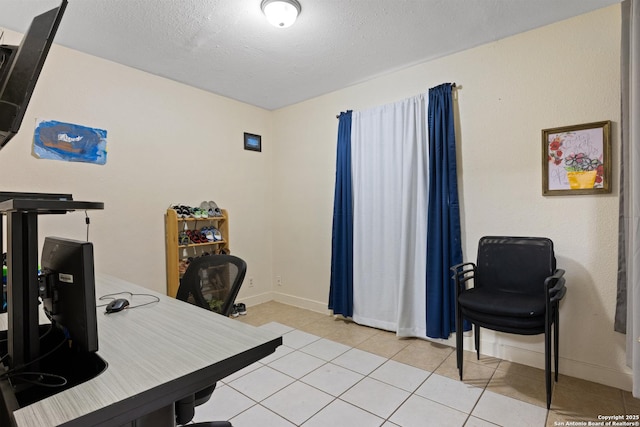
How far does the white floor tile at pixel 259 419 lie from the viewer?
1873 millimetres

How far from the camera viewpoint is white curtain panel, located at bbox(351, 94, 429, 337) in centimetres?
304

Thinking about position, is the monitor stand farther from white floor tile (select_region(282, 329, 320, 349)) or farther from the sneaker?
the sneaker

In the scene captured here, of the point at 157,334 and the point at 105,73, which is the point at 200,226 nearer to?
the point at 105,73

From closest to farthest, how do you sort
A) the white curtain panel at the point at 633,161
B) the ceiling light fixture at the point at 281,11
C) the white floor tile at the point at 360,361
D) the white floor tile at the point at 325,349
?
the white curtain panel at the point at 633,161 < the ceiling light fixture at the point at 281,11 < the white floor tile at the point at 360,361 < the white floor tile at the point at 325,349

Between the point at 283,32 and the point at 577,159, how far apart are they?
2.36 m

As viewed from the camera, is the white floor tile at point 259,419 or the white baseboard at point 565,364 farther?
the white baseboard at point 565,364

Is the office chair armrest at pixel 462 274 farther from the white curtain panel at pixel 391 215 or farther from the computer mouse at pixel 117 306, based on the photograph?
the computer mouse at pixel 117 306

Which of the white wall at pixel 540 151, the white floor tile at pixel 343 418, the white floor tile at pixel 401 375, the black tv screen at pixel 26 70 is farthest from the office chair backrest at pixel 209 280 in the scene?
the white wall at pixel 540 151

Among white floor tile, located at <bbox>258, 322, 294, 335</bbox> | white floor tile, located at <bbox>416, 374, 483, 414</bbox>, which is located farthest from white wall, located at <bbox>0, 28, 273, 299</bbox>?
white floor tile, located at <bbox>416, 374, 483, 414</bbox>

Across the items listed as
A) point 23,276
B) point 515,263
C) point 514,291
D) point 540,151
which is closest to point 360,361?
point 514,291

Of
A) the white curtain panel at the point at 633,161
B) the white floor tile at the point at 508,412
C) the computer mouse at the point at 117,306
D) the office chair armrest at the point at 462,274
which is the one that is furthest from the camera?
the office chair armrest at the point at 462,274

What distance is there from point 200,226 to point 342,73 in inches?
88.6

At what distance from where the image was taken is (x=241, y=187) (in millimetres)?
4074

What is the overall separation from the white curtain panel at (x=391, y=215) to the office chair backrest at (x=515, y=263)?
552 millimetres
